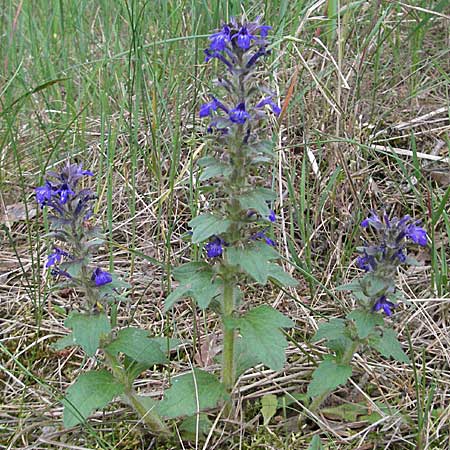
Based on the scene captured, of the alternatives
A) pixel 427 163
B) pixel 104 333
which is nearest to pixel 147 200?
pixel 104 333

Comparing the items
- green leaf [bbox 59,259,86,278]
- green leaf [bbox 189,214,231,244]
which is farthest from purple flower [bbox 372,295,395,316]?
green leaf [bbox 59,259,86,278]

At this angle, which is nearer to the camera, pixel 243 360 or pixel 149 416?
pixel 149 416

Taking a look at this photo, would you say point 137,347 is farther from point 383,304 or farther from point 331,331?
point 383,304

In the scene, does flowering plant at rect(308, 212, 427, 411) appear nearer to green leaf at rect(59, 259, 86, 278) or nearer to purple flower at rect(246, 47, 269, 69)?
purple flower at rect(246, 47, 269, 69)

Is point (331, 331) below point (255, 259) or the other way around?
below

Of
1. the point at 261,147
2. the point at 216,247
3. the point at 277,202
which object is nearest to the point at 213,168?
the point at 261,147

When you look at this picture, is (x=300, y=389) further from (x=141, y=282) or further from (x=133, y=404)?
(x=141, y=282)
